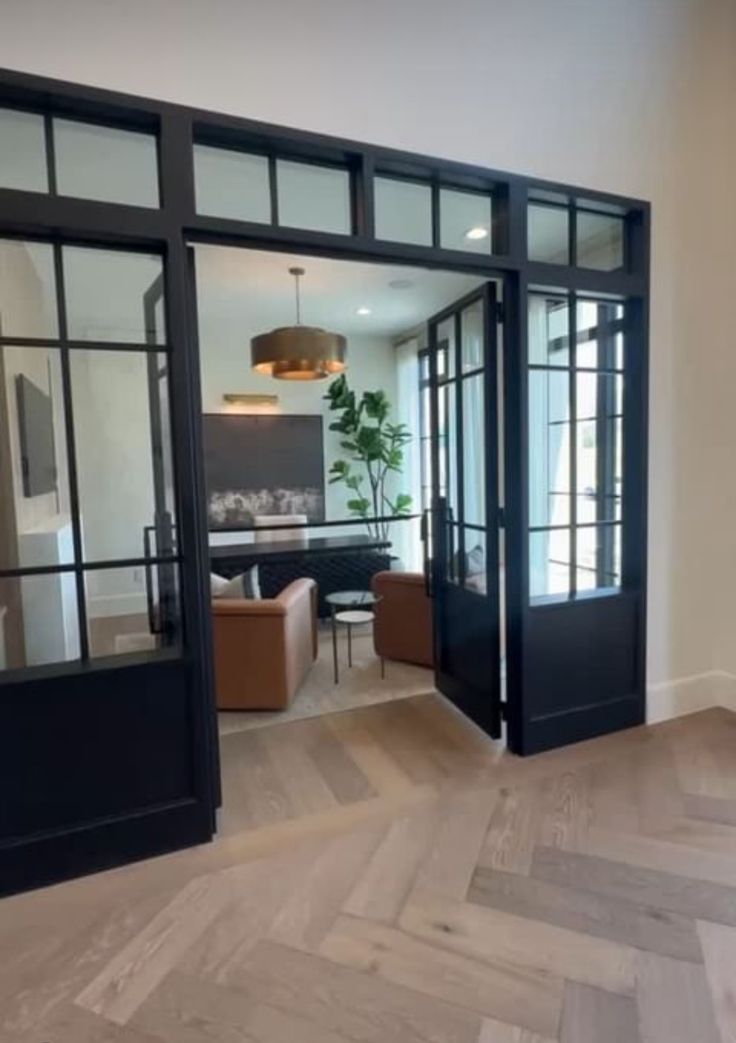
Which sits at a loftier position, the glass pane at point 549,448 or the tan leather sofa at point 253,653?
the glass pane at point 549,448

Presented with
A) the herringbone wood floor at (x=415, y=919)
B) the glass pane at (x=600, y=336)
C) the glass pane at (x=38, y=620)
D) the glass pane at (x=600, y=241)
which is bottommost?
the herringbone wood floor at (x=415, y=919)

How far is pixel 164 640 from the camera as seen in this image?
2383 millimetres

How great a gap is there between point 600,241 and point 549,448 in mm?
1077

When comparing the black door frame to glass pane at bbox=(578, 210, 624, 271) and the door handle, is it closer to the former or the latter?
glass pane at bbox=(578, 210, 624, 271)

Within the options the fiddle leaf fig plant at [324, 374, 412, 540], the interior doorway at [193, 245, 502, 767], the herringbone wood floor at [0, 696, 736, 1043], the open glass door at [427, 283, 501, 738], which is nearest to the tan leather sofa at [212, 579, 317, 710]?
the interior doorway at [193, 245, 502, 767]

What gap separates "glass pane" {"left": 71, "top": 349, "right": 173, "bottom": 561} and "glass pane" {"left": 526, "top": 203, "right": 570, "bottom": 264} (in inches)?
73.7

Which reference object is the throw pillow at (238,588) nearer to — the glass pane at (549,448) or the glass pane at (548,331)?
the glass pane at (549,448)

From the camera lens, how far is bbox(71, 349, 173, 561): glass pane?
2.21 meters

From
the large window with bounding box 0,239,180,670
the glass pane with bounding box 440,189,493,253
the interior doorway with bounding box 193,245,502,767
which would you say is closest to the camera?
the large window with bounding box 0,239,180,670

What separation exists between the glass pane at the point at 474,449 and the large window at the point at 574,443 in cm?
26

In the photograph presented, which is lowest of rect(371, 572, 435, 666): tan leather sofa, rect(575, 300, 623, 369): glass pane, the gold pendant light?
rect(371, 572, 435, 666): tan leather sofa

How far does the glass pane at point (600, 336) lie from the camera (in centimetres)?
306

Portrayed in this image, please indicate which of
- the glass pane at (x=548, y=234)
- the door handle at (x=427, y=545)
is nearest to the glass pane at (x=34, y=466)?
the door handle at (x=427, y=545)

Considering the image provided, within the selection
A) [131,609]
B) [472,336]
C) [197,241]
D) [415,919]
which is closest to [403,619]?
[472,336]
